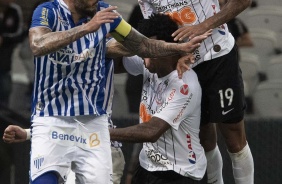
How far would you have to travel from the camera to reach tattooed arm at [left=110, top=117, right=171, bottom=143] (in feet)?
22.2

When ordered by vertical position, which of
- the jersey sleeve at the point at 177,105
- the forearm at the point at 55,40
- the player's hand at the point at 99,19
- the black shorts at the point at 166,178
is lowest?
the black shorts at the point at 166,178

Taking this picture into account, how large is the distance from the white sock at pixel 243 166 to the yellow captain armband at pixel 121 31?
1.27 meters

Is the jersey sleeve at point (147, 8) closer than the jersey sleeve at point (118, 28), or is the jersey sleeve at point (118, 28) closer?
the jersey sleeve at point (118, 28)

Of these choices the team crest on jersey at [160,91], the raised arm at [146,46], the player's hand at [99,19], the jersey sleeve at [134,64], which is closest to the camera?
the player's hand at [99,19]

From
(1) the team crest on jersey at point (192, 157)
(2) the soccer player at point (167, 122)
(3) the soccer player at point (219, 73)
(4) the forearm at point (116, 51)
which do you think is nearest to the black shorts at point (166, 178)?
(2) the soccer player at point (167, 122)

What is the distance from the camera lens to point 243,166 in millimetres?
7270

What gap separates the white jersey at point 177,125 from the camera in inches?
273

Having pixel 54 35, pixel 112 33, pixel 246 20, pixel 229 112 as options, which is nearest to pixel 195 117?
pixel 229 112

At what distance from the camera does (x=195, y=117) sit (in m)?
7.04

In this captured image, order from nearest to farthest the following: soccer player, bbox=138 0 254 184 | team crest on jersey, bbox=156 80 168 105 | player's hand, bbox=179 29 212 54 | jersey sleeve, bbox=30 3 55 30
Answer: jersey sleeve, bbox=30 3 55 30 < player's hand, bbox=179 29 212 54 < team crest on jersey, bbox=156 80 168 105 < soccer player, bbox=138 0 254 184

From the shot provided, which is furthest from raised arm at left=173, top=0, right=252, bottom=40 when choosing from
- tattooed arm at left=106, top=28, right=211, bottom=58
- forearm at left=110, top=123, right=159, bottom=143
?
forearm at left=110, top=123, right=159, bottom=143

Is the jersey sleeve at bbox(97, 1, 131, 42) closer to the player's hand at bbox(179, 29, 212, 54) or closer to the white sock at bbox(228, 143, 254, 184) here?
the player's hand at bbox(179, 29, 212, 54)

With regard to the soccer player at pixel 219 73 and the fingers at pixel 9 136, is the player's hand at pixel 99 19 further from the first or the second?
the soccer player at pixel 219 73

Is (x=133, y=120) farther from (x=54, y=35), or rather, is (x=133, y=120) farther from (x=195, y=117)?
(x=54, y=35)
